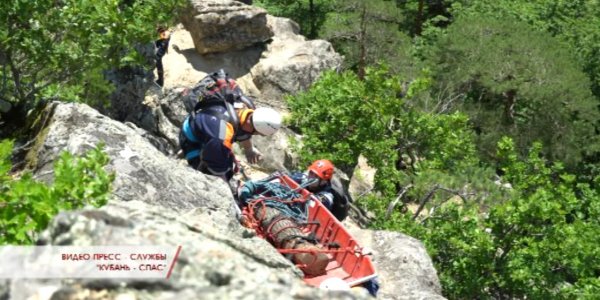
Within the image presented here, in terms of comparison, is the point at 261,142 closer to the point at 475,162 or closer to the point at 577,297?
the point at 475,162

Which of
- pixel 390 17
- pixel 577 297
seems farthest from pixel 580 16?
pixel 577 297

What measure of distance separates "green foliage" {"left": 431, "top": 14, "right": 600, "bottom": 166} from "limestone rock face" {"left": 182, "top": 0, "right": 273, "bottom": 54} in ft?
26.8

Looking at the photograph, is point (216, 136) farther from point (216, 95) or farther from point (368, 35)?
point (368, 35)

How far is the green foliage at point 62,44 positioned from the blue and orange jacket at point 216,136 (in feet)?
4.92

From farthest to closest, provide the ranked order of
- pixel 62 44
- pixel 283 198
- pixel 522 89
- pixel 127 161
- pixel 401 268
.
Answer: pixel 522 89 → pixel 401 268 → pixel 283 198 → pixel 62 44 → pixel 127 161

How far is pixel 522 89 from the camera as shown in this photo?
28.5 meters

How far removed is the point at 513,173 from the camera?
14.8m

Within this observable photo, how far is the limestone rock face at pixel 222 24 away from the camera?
2473 centimetres

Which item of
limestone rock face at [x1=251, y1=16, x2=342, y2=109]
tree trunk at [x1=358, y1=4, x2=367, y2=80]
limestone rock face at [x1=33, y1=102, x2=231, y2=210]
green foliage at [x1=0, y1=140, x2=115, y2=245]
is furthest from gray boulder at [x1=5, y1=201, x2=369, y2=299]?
tree trunk at [x1=358, y1=4, x2=367, y2=80]

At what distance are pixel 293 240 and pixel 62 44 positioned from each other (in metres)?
3.93

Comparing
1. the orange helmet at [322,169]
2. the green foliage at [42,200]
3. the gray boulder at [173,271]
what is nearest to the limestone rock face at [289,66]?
the orange helmet at [322,169]

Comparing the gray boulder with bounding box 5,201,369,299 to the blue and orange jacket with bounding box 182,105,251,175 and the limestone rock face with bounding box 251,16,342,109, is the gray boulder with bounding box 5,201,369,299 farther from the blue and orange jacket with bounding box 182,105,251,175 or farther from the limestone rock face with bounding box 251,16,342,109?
the limestone rock face with bounding box 251,16,342,109

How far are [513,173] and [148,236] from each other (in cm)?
1262

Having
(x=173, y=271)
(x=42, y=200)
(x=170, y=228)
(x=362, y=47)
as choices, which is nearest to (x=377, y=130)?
(x=42, y=200)
